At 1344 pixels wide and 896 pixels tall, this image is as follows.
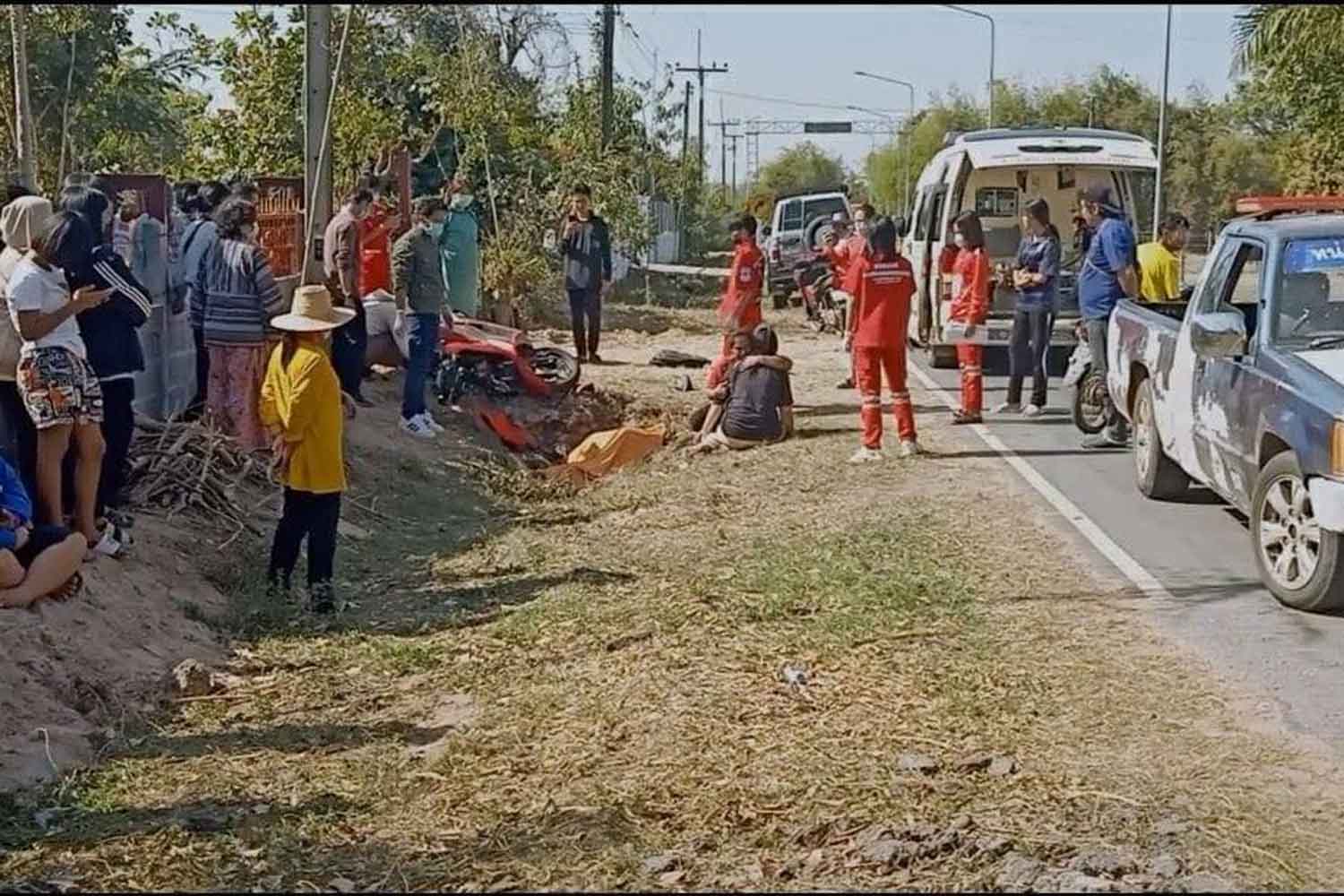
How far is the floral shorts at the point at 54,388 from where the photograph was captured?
7.91 metres

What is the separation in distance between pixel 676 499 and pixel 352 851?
6421 millimetres

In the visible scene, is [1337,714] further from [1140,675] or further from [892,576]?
[892,576]

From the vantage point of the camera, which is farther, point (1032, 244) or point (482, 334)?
point (482, 334)

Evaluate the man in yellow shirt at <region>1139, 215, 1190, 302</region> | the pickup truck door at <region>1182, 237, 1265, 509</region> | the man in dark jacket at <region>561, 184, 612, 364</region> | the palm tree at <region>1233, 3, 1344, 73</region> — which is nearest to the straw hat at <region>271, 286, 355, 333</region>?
the pickup truck door at <region>1182, 237, 1265, 509</region>

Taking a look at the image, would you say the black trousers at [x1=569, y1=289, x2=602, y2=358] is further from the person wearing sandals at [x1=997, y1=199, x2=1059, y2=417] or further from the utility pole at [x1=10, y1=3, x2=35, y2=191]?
the utility pole at [x1=10, y1=3, x2=35, y2=191]

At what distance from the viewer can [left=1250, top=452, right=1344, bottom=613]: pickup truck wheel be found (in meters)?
7.82

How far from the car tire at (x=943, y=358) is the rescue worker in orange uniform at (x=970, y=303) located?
14.1 feet

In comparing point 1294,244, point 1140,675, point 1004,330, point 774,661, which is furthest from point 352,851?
point 1004,330

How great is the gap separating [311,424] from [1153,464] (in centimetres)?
524

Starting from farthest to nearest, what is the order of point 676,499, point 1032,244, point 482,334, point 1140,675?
point 482,334 < point 1032,244 < point 676,499 < point 1140,675

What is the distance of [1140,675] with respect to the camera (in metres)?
6.93

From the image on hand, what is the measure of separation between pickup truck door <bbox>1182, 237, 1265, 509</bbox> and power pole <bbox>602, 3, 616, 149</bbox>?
2116 cm

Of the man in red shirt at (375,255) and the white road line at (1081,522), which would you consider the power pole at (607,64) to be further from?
the white road line at (1081,522)

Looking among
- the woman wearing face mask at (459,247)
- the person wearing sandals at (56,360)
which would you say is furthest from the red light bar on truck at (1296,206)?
the woman wearing face mask at (459,247)
